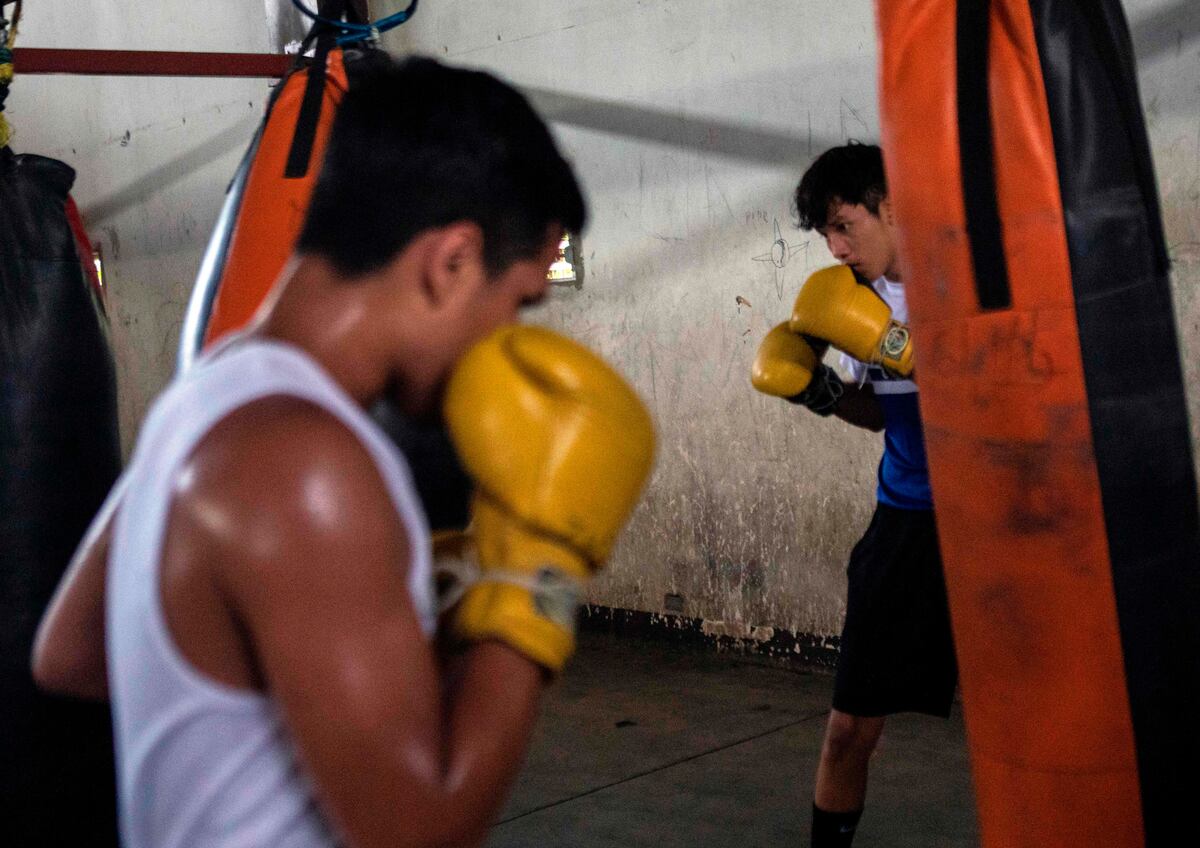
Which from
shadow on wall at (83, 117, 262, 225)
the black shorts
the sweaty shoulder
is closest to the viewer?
the sweaty shoulder

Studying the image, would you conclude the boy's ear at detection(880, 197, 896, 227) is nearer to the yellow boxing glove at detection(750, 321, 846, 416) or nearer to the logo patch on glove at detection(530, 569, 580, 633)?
the yellow boxing glove at detection(750, 321, 846, 416)

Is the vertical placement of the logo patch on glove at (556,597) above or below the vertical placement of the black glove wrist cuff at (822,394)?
above

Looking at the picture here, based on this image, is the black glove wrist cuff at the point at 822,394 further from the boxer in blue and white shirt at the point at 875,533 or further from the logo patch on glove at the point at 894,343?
the logo patch on glove at the point at 894,343

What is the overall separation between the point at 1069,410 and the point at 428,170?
33.5 inches

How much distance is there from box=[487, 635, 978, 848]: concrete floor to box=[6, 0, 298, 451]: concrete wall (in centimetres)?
302

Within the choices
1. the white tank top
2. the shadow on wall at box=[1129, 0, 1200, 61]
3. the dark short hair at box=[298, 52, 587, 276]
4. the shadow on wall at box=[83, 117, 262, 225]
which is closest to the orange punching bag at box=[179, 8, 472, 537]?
the dark short hair at box=[298, 52, 587, 276]

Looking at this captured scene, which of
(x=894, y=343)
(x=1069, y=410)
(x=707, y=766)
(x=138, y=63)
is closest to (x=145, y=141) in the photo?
(x=138, y=63)

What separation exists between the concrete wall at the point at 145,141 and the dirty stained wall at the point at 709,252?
155 centimetres

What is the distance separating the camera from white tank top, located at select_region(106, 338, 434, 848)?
79cm

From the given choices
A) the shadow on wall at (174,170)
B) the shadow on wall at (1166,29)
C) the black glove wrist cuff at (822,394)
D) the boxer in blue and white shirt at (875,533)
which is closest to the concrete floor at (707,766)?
the boxer in blue and white shirt at (875,533)

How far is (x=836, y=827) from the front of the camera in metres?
2.38

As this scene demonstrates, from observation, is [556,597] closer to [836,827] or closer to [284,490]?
[284,490]

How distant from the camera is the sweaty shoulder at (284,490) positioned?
2.44ft

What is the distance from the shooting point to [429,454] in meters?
1.28
